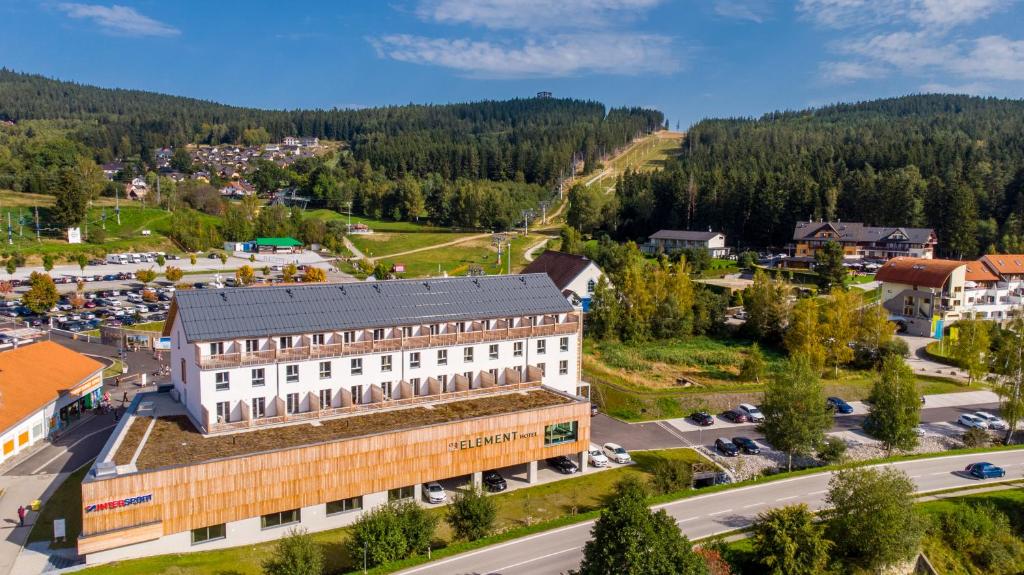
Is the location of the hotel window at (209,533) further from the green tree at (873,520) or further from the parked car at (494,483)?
the green tree at (873,520)

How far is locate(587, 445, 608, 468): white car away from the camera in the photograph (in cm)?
4231

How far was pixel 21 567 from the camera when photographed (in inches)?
1142

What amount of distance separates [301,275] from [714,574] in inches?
3218

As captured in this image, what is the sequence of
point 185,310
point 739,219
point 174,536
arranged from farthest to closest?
1. point 739,219
2. point 185,310
3. point 174,536

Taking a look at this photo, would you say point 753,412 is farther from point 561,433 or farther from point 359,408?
point 359,408

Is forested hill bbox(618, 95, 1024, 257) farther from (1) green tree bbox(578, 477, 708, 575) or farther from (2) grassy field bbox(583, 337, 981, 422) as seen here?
(1) green tree bbox(578, 477, 708, 575)

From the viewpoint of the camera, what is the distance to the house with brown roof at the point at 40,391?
39938mm

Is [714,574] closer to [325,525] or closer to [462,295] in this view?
[325,525]

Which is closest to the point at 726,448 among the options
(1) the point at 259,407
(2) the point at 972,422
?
(2) the point at 972,422

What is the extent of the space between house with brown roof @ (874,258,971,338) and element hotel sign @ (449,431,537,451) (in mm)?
58176

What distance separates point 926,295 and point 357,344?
66.4m

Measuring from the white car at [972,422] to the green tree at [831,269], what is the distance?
112 feet

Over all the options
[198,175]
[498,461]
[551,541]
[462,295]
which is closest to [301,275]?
[462,295]

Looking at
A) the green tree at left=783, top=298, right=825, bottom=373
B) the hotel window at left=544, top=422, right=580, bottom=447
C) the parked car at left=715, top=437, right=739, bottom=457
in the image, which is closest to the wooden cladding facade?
the hotel window at left=544, top=422, right=580, bottom=447
